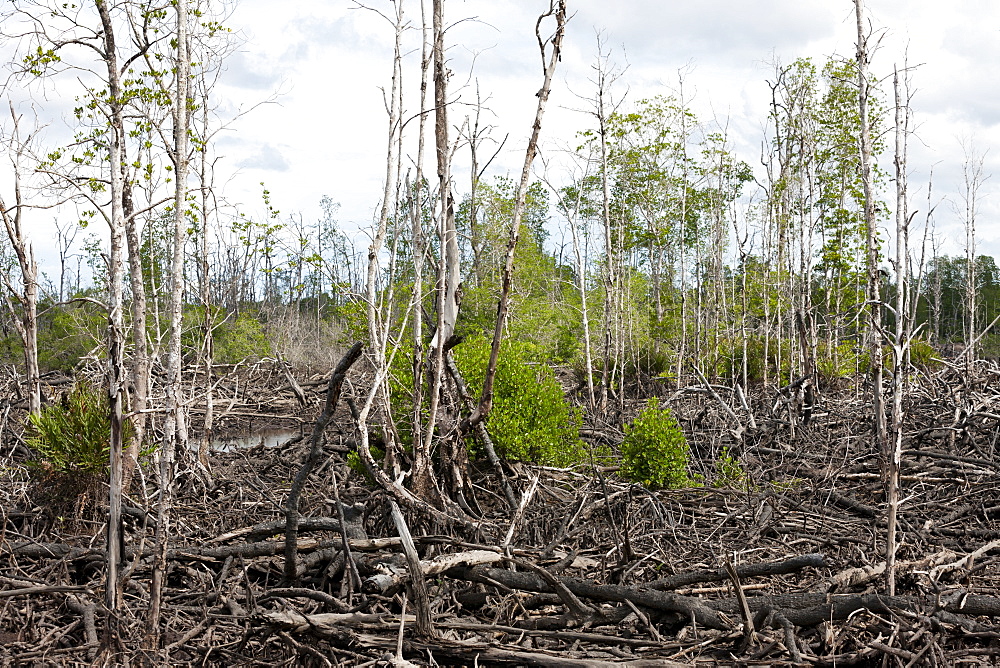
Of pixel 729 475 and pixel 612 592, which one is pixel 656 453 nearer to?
pixel 729 475

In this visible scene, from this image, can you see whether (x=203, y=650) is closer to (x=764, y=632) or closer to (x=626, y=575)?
(x=626, y=575)

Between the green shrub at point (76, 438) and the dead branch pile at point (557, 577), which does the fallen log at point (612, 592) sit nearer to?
the dead branch pile at point (557, 577)

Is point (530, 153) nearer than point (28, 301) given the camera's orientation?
Yes

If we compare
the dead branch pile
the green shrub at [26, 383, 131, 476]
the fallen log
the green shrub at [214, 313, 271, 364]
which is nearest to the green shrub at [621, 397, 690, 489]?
the dead branch pile

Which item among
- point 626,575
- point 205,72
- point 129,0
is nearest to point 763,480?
point 626,575

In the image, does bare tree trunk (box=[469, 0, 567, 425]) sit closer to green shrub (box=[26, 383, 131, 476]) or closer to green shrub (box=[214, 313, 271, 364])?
green shrub (box=[26, 383, 131, 476])

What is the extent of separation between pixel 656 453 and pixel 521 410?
1.30m

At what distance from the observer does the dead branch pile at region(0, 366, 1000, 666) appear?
3746 mm

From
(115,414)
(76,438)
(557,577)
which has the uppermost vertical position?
(115,414)

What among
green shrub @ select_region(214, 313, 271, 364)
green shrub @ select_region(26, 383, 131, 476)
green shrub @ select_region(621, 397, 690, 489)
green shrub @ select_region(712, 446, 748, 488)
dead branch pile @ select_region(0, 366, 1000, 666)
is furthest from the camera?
green shrub @ select_region(214, 313, 271, 364)

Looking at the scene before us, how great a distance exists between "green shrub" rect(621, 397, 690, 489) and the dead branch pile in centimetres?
20

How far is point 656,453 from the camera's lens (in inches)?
284

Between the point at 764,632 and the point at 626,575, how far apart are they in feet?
3.64

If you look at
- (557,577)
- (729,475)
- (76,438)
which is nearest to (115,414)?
(557,577)
